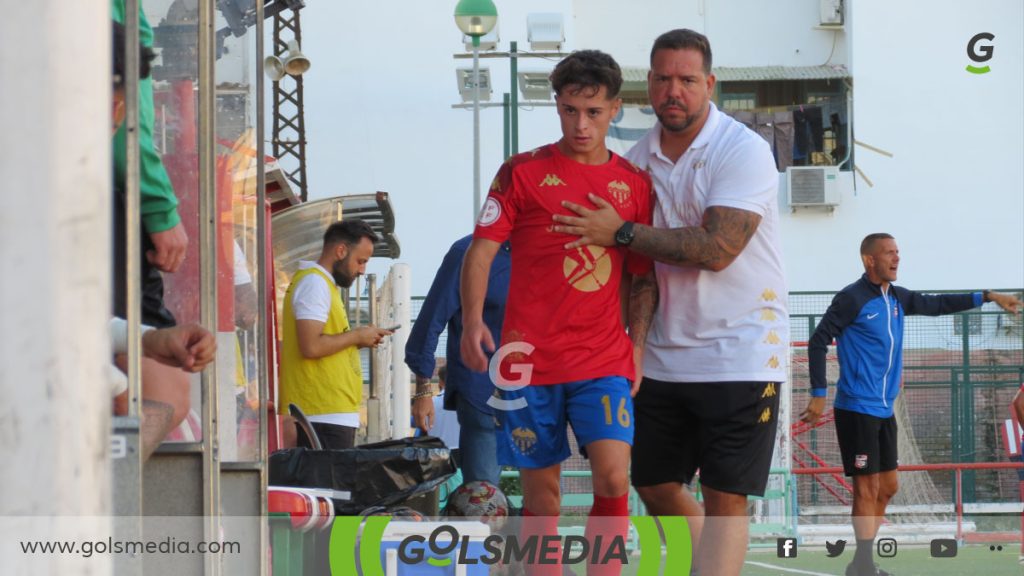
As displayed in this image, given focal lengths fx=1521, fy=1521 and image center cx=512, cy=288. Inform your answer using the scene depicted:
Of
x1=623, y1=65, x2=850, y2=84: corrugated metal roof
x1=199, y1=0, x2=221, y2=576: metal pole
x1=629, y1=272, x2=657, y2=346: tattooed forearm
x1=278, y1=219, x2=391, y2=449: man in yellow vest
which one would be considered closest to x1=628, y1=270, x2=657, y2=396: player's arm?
x1=629, y1=272, x2=657, y2=346: tattooed forearm

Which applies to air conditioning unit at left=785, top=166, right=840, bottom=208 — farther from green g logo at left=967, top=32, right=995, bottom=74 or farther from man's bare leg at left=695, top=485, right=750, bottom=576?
man's bare leg at left=695, top=485, right=750, bottom=576

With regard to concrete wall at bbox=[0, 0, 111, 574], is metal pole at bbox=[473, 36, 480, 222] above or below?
above

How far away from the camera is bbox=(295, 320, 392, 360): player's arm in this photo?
8.66 metres

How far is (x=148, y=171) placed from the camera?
3.95 m

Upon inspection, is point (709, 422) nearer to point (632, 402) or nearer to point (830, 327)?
point (632, 402)

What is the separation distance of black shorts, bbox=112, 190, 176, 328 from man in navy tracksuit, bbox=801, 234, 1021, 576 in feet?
20.6

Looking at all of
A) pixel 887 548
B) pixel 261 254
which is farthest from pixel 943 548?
pixel 261 254

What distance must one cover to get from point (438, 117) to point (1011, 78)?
44.9 feet

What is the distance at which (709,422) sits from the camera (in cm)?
557

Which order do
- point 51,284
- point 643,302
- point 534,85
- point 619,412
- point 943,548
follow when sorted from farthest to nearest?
point 534,85 < point 943,548 < point 643,302 < point 619,412 < point 51,284

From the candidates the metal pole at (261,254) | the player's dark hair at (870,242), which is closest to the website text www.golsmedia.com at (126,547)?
the metal pole at (261,254)

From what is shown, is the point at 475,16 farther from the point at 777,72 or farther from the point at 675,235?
the point at 777,72

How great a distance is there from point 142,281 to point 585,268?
5.80ft

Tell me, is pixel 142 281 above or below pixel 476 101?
below
